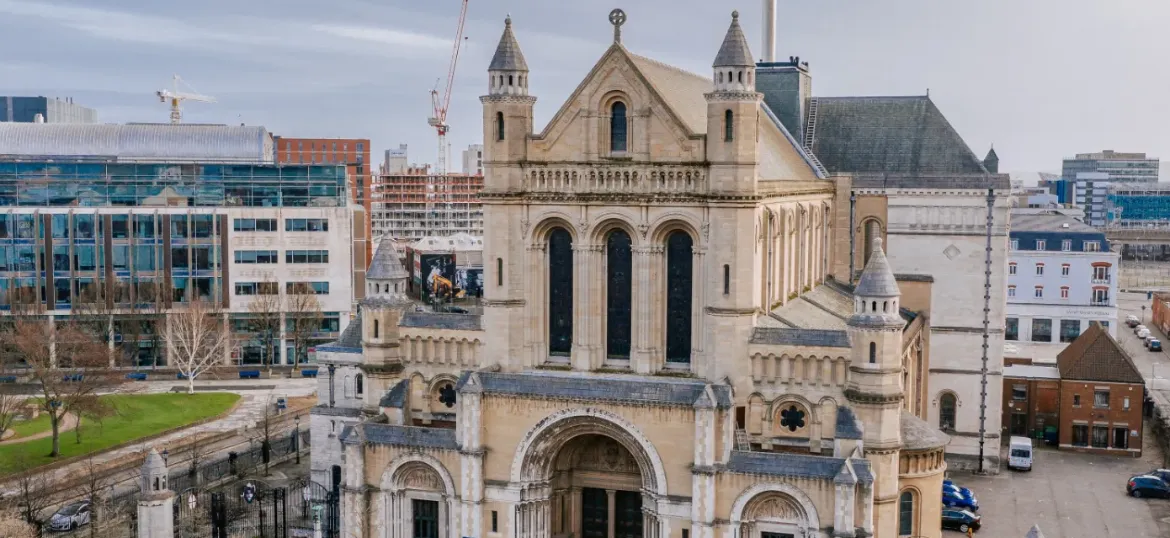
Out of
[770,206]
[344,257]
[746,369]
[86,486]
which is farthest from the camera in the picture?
[344,257]

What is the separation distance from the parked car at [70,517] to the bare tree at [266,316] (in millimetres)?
44751

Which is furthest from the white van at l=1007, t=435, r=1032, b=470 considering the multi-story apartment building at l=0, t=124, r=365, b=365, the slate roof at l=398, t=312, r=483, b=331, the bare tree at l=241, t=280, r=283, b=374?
the bare tree at l=241, t=280, r=283, b=374

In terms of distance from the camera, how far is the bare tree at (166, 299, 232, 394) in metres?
93.1

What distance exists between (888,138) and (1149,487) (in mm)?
25071

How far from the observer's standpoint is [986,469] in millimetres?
67625

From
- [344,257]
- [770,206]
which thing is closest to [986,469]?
[770,206]

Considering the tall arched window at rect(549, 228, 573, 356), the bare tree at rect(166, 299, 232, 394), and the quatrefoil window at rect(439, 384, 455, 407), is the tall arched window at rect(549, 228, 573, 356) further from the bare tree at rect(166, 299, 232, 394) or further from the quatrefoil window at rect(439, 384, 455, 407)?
the bare tree at rect(166, 299, 232, 394)

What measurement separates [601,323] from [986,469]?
33.0 meters

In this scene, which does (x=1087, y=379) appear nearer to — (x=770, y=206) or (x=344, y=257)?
(x=770, y=206)

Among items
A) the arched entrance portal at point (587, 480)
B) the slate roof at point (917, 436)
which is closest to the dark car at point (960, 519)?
the slate roof at point (917, 436)

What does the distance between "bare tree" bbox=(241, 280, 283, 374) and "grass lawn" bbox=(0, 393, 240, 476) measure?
35.9 ft

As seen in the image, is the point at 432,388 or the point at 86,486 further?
the point at 86,486

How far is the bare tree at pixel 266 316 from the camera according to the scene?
10125 cm

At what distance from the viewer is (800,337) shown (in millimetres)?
44438
